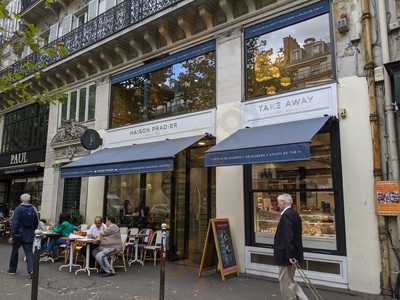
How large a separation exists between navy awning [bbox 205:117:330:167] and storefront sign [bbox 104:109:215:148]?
5.03 ft

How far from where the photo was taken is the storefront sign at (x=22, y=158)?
14.9 metres

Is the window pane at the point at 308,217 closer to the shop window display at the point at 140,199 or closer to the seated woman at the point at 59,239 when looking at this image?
the shop window display at the point at 140,199

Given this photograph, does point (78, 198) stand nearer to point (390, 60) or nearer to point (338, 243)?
point (338, 243)

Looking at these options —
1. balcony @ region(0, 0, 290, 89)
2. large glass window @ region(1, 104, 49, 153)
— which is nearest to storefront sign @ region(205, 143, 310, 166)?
balcony @ region(0, 0, 290, 89)

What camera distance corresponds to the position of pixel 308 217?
293 inches

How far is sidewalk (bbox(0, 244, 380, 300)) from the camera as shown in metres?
6.25

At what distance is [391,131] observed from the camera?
20.7ft

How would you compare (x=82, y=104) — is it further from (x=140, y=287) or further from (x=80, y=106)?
(x=140, y=287)

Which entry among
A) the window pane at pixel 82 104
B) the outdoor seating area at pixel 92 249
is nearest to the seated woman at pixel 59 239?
the outdoor seating area at pixel 92 249

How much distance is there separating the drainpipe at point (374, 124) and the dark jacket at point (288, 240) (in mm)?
1845

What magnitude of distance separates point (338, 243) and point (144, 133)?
6286mm

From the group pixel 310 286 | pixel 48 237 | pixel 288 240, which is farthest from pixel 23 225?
pixel 310 286

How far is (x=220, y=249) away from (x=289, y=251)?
2.63 m

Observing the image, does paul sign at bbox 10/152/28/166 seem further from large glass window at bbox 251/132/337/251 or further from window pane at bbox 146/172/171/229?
large glass window at bbox 251/132/337/251
